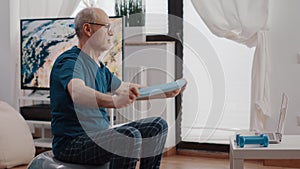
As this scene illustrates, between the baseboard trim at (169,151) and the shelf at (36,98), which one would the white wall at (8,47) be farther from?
the baseboard trim at (169,151)

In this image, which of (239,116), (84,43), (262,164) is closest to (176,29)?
(239,116)

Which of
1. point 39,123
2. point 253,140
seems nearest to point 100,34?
point 253,140

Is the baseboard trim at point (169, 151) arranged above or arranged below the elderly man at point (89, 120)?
A: below

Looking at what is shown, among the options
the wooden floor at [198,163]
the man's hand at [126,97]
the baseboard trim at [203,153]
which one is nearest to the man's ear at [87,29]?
the man's hand at [126,97]

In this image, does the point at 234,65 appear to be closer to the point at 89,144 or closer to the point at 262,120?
the point at 262,120

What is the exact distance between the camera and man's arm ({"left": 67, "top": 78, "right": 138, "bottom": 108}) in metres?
1.98

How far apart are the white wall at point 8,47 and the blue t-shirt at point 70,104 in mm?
2483

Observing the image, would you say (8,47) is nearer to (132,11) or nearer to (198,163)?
(132,11)

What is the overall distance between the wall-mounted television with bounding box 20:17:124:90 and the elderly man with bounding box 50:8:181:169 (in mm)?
1944

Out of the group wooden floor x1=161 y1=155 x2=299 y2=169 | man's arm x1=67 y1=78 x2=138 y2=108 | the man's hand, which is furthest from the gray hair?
wooden floor x1=161 y1=155 x2=299 y2=169

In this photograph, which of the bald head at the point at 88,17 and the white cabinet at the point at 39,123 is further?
the white cabinet at the point at 39,123

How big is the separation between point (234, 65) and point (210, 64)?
220 millimetres

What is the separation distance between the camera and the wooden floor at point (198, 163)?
3807 millimetres

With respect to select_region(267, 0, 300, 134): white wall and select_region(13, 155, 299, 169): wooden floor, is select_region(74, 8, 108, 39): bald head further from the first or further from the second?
select_region(267, 0, 300, 134): white wall
